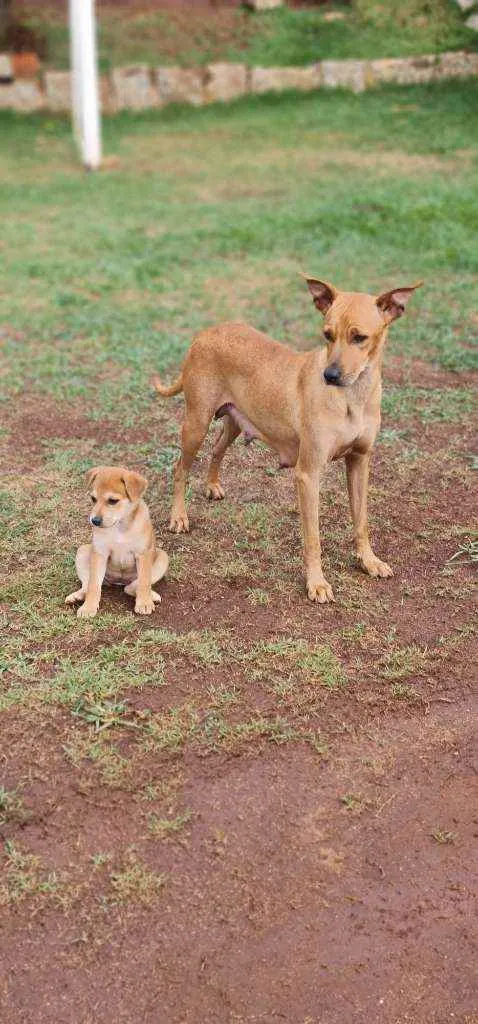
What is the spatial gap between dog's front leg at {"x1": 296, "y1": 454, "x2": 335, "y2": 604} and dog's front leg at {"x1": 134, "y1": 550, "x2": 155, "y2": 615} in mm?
695

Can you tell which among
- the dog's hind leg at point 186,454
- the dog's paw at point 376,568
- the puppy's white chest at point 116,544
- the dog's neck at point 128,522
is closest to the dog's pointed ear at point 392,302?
the dog's hind leg at point 186,454

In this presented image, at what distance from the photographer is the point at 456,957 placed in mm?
2979

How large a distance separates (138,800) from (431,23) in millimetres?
16785

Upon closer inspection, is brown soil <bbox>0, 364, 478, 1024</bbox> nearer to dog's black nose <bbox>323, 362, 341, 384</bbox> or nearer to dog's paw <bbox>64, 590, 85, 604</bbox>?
dog's paw <bbox>64, 590, 85, 604</bbox>

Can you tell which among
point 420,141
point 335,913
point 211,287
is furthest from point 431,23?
point 335,913

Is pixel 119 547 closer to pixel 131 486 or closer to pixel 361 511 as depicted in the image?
pixel 131 486

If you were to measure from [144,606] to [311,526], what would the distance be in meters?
0.81

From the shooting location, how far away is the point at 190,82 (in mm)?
17078

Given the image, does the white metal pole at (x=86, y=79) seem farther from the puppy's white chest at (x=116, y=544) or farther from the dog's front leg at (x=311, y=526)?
the puppy's white chest at (x=116, y=544)

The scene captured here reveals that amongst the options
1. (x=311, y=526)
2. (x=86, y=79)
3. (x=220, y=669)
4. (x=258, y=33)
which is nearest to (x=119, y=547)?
(x=220, y=669)

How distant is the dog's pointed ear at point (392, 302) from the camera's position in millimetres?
4199

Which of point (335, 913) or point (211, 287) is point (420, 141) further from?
point (335, 913)

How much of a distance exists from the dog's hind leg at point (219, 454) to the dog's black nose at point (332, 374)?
44.9 inches

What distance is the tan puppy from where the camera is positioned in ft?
13.8
